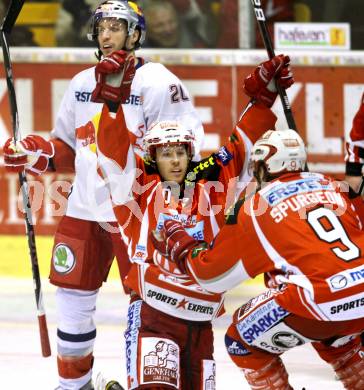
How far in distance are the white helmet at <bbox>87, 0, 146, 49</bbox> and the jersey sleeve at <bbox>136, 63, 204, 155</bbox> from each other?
0.15 metres

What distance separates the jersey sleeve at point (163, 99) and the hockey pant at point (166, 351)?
3.11ft

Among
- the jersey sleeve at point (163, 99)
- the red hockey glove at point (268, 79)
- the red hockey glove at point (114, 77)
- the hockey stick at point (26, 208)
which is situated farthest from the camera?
the hockey stick at point (26, 208)

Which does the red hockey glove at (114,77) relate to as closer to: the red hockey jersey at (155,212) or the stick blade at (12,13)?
the red hockey jersey at (155,212)

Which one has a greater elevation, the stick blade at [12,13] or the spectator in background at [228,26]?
the stick blade at [12,13]

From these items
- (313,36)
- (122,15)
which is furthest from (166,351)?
(313,36)

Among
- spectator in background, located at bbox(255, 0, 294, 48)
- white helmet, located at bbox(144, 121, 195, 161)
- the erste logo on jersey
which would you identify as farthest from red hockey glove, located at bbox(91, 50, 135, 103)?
spectator in background, located at bbox(255, 0, 294, 48)

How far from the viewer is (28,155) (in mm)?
5770

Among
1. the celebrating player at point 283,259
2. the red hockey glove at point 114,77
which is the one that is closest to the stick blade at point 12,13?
the red hockey glove at point 114,77

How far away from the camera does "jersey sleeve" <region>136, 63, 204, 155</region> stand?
5652 millimetres

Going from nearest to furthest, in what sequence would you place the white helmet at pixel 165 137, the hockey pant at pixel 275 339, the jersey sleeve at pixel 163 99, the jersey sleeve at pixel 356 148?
1. the hockey pant at pixel 275 339
2. the white helmet at pixel 165 137
3. the jersey sleeve at pixel 163 99
4. the jersey sleeve at pixel 356 148

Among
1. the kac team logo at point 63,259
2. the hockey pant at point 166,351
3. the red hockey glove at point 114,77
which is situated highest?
the red hockey glove at point 114,77

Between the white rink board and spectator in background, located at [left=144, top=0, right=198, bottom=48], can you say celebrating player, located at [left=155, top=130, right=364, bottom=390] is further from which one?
spectator in background, located at [left=144, top=0, right=198, bottom=48]

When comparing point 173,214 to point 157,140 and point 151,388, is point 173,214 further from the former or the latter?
point 151,388

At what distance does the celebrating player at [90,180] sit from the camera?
5.66 m
